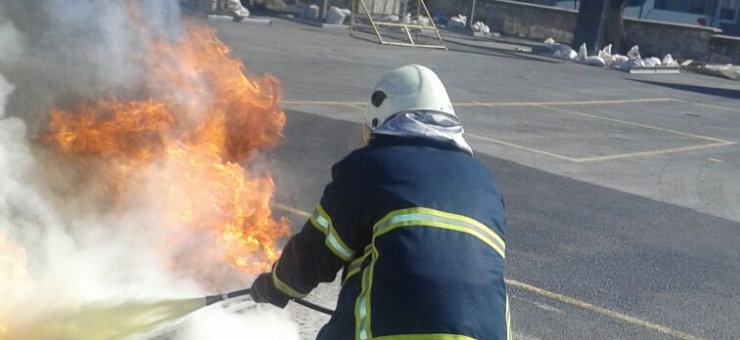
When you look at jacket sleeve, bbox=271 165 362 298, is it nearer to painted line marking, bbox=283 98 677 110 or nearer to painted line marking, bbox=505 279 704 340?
painted line marking, bbox=505 279 704 340

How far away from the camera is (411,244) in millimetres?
2682

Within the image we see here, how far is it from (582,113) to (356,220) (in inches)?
585

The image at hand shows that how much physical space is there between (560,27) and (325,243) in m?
33.7

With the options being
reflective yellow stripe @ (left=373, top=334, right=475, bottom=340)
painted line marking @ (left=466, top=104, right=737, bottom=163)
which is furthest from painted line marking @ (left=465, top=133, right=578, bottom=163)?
reflective yellow stripe @ (left=373, top=334, right=475, bottom=340)

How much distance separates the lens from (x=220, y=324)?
476cm

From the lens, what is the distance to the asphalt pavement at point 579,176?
6715 mm

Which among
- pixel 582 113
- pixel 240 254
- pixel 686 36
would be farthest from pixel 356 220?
pixel 686 36

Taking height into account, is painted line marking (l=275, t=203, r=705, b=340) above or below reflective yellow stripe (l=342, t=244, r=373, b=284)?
below

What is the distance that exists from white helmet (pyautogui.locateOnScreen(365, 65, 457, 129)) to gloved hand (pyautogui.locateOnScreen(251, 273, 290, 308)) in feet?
2.01

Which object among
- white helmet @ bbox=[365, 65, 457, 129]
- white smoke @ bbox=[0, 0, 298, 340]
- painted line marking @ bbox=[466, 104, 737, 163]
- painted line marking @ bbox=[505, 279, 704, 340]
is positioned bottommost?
painted line marking @ bbox=[466, 104, 737, 163]

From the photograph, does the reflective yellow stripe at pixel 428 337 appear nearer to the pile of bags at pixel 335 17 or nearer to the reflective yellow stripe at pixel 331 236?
the reflective yellow stripe at pixel 331 236

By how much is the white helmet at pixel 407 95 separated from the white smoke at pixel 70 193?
6.70 feet

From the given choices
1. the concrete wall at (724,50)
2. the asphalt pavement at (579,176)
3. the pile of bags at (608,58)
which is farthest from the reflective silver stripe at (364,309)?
the concrete wall at (724,50)

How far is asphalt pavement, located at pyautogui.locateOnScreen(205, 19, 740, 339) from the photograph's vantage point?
264 inches
